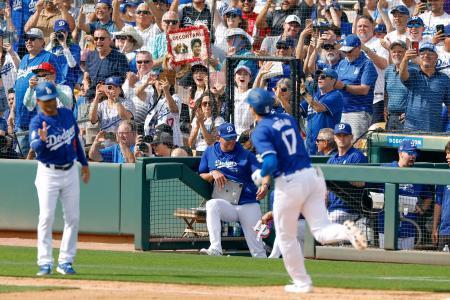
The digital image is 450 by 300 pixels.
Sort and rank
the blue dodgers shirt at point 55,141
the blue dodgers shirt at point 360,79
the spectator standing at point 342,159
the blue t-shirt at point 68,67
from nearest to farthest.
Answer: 1. the blue dodgers shirt at point 55,141
2. the spectator standing at point 342,159
3. the blue dodgers shirt at point 360,79
4. the blue t-shirt at point 68,67

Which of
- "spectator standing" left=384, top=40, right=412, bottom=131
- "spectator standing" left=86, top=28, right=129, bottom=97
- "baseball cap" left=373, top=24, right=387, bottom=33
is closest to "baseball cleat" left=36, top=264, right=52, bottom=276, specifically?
"spectator standing" left=384, top=40, right=412, bottom=131

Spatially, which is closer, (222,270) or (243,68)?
(222,270)

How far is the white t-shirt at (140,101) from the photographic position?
1602 cm

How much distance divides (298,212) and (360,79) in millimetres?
5989

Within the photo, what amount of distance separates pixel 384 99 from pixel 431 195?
266 cm

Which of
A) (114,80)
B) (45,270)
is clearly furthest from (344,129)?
(45,270)

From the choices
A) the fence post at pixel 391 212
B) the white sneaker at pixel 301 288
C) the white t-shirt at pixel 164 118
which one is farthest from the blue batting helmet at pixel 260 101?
the white t-shirt at pixel 164 118

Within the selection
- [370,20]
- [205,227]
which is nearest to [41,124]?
[205,227]

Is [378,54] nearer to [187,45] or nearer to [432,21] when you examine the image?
[432,21]

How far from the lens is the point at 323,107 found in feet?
49.4

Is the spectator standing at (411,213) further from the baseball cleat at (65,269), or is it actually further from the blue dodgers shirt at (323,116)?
the baseball cleat at (65,269)

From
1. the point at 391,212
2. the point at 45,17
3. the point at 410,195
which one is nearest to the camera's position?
the point at 391,212

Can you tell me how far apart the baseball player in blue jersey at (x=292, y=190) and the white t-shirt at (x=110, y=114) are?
6.24 metres

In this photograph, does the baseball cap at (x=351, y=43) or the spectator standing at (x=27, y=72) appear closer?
the baseball cap at (x=351, y=43)
